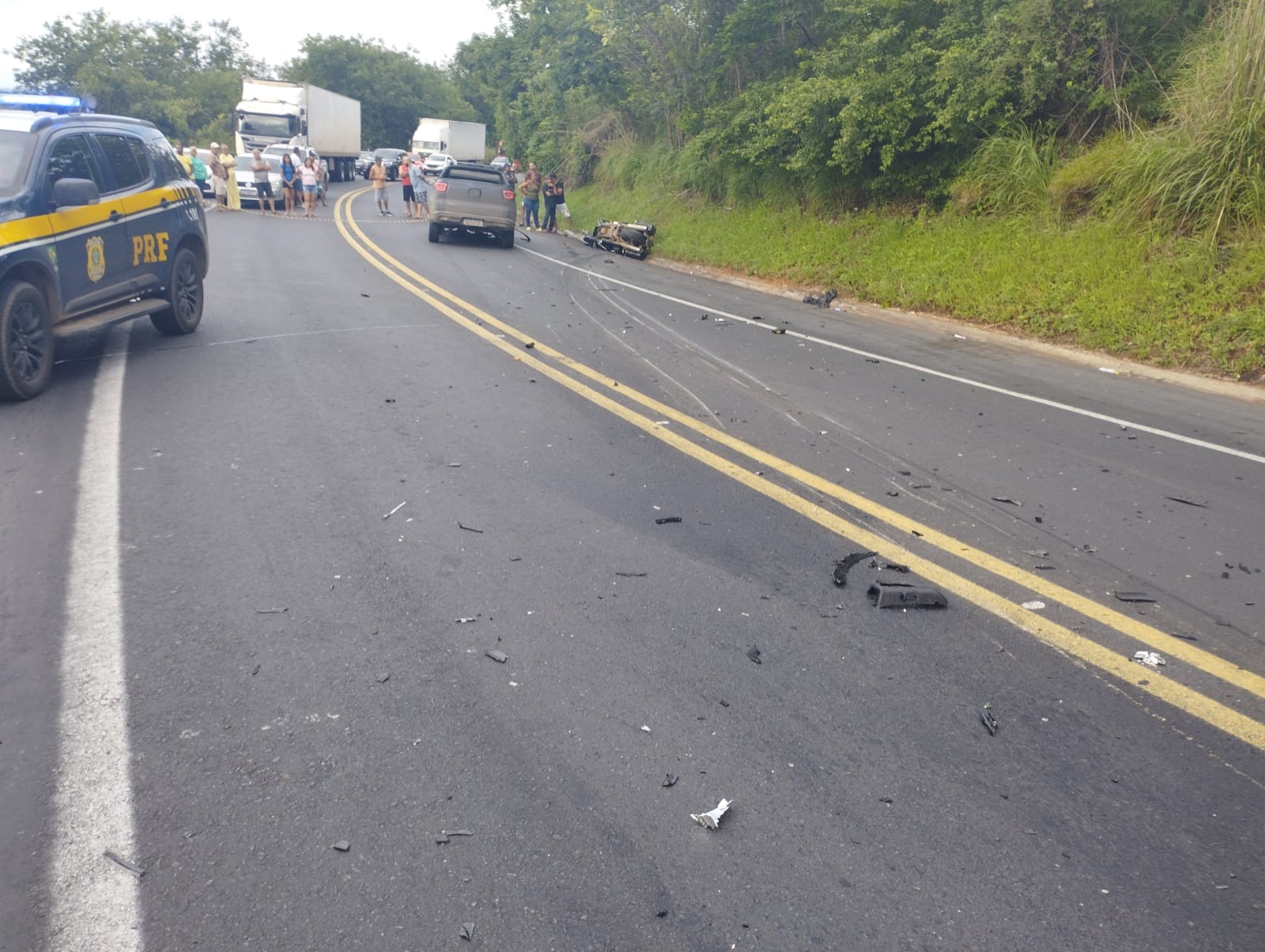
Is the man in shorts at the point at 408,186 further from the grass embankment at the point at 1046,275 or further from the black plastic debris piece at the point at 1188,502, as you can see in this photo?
the black plastic debris piece at the point at 1188,502

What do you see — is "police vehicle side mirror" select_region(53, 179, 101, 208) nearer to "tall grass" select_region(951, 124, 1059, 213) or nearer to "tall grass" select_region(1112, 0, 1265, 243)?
"tall grass" select_region(1112, 0, 1265, 243)

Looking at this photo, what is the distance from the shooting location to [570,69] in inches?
1239

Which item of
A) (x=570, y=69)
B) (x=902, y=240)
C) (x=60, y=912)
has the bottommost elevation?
(x=60, y=912)

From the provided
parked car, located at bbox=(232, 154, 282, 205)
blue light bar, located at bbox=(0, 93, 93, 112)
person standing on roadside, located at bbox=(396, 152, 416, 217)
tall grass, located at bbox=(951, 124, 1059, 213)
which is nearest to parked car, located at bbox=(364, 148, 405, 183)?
parked car, located at bbox=(232, 154, 282, 205)

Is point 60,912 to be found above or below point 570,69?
below

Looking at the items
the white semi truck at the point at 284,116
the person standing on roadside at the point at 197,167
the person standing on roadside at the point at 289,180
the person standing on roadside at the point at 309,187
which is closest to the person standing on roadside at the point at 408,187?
the person standing on roadside at the point at 309,187

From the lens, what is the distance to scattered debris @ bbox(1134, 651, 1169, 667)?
4445 millimetres

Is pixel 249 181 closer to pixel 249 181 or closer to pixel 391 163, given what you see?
pixel 249 181

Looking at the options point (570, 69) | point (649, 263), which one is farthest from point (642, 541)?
point (570, 69)

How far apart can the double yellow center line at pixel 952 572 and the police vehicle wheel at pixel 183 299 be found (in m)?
3.41

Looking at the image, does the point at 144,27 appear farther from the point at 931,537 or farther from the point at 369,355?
the point at 931,537

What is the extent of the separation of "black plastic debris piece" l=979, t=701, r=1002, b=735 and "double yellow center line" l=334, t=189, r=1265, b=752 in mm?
669

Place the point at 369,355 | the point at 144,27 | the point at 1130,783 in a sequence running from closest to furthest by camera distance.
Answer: the point at 1130,783, the point at 369,355, the point at 144,27

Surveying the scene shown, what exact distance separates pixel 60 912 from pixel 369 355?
7630 millimetres
